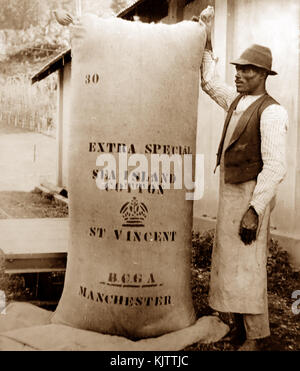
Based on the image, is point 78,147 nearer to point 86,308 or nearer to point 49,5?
point 86,308

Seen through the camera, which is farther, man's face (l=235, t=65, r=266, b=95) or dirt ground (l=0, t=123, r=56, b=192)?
dirt ground (l=0, t=123, r=56, b=192)

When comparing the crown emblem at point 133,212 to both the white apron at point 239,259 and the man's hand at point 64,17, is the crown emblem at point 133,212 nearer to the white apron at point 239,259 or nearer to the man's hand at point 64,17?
the white apron at point 239,259

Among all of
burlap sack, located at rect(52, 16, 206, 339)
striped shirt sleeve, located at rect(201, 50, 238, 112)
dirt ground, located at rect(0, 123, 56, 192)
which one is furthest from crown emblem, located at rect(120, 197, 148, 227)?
dirt ground, located at rect(0, 123, 56, 192)

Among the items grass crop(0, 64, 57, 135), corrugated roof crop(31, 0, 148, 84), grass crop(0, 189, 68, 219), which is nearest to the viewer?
corrugated roof crop(31, 0, 148, 84)

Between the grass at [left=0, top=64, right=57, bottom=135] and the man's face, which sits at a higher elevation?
the grass at [left=0, top=64, right=57, bottom=135]

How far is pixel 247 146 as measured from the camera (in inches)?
94.8

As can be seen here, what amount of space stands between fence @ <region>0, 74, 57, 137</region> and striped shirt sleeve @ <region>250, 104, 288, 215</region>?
476 cm

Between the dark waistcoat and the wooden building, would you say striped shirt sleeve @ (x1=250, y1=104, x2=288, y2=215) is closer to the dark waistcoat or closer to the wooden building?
the dark waistcoat

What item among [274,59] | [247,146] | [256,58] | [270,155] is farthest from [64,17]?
[274,59]

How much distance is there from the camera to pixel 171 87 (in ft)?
8.07

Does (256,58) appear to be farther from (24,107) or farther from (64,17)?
(24,107)

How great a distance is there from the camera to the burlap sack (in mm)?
2400

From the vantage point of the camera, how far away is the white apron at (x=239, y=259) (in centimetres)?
247

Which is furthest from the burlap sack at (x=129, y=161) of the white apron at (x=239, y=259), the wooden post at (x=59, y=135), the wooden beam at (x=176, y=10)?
the wooden post at (x=59, y=135)
